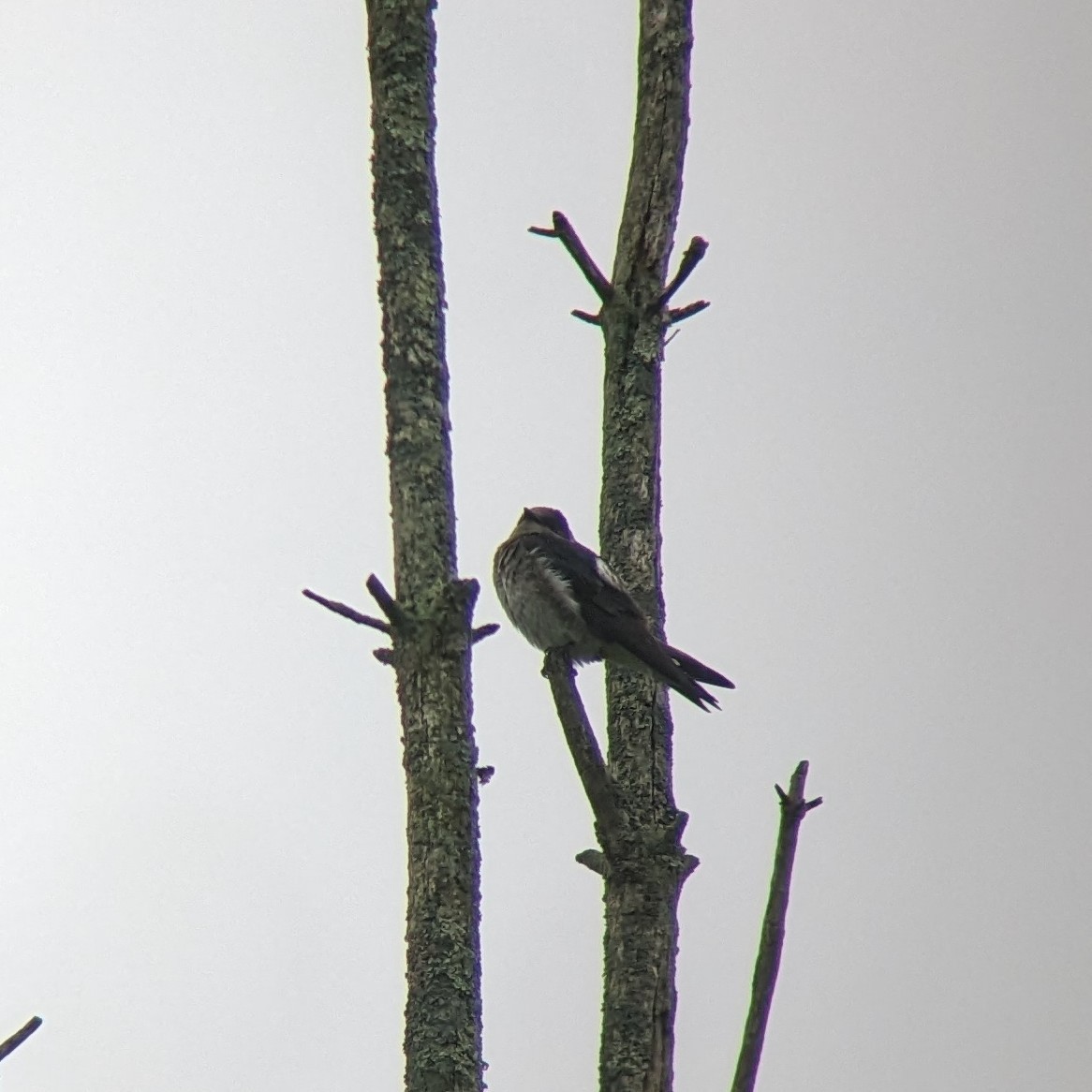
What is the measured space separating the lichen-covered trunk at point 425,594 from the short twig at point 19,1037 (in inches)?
30.0

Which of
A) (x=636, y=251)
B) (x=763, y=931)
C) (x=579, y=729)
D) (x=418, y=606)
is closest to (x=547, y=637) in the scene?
(x=636, y=251)

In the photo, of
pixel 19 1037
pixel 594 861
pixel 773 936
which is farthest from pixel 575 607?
pixel 19 1037

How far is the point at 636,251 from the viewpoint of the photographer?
4875 mm

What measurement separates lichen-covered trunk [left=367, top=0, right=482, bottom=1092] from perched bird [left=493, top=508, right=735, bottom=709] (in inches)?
43.6

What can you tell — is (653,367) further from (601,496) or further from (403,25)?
(403,25)

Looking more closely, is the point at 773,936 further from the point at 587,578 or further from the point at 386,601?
the point at 587,578

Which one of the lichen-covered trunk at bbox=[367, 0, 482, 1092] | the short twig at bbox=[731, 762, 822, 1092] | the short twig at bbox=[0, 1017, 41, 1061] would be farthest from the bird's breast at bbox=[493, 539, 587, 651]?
the short twig at bbox=[0, 1017, 41, 1061]

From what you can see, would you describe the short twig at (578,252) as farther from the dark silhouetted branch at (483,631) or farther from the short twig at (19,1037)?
the short twig at (19,1037)

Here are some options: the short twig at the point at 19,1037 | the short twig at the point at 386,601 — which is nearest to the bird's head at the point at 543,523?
the short twig at the point at 386,601

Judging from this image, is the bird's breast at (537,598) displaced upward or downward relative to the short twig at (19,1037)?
upward

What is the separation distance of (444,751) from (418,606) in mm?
319

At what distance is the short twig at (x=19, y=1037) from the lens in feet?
9.16

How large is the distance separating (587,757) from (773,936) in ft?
2.91

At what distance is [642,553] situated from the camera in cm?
453
